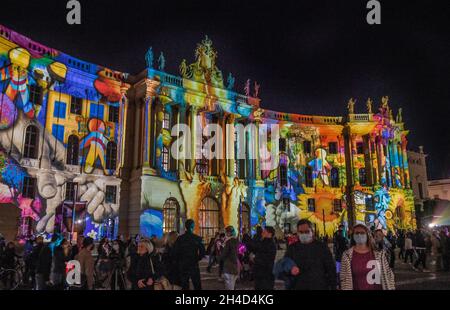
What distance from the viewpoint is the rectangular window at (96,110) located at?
1300 inches

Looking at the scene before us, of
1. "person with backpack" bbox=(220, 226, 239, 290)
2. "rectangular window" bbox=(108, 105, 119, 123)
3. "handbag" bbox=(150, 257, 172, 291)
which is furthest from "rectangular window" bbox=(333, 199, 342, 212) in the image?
"handbag" bbox=(150, 257, 172, 291)

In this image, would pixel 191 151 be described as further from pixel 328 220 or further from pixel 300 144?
pixel 328 220

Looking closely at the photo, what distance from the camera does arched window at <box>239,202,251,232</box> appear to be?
125 feet

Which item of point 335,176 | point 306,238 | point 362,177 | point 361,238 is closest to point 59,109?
point 306,238

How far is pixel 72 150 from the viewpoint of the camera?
31547 millimetres

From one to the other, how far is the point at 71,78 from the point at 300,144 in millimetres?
26461

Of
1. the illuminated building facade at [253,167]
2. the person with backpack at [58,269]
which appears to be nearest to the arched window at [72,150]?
the illuminated building facade at [253,167]

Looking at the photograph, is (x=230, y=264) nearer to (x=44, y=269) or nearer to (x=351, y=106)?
(x=44, y=269)

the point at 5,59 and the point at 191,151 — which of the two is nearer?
the point at 5,59

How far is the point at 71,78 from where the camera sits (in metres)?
31.9

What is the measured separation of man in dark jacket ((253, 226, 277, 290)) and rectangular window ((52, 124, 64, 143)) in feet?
86.3

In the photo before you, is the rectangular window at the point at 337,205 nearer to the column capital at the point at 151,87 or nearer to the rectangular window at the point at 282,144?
the rectangular window at the point at 282,144

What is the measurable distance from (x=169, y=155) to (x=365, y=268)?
102 feet
